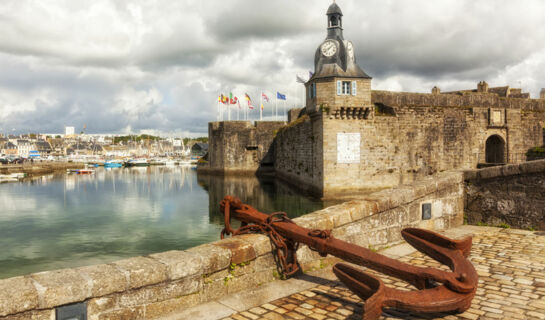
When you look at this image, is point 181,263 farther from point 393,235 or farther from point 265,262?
point 393,235

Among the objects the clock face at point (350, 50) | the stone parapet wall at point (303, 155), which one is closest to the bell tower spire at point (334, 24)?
the clock face at point (350, 50)

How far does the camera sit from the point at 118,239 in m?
15.1

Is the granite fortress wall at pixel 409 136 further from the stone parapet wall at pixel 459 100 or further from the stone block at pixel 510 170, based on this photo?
the stone block at pixel 510 170

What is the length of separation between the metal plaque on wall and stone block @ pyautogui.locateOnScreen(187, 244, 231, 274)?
A: 18.8 m

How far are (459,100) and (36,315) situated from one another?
95.5ft

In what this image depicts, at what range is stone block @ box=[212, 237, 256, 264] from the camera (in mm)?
3732

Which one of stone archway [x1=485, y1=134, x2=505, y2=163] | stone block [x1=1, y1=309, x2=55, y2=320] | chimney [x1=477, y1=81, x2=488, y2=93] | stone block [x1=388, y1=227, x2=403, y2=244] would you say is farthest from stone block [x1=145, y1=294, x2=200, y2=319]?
chimney [x1=477, y1=81, x2=488, y2=93]

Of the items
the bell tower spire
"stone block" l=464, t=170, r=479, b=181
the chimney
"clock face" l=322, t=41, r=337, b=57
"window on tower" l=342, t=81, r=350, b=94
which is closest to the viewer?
"stone block" l=464, t=170, r=479, b=181

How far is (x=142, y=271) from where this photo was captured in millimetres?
3082

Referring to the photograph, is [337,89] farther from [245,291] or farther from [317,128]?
[245,291]

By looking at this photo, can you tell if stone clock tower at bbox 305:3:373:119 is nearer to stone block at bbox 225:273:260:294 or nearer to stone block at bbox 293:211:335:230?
stone block at bbox 293:211:335:230

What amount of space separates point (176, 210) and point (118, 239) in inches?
299

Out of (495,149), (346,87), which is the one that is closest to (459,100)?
(495,149)

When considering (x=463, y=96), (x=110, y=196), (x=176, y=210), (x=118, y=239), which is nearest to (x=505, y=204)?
(x=118, y=239)
